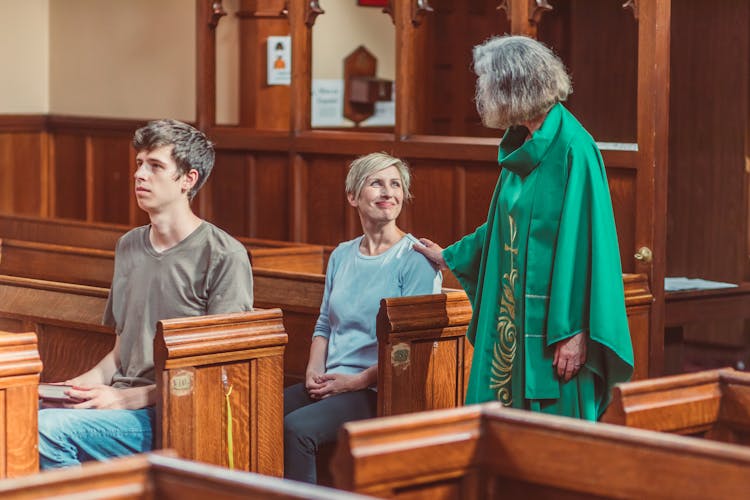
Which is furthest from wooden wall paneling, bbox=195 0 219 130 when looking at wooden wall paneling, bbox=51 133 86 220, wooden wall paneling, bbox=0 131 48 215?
wooden wall paneling, bbox=0 131 48 215

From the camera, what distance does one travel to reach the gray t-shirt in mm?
3572

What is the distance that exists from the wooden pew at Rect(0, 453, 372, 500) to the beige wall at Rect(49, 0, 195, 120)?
21.6 ft

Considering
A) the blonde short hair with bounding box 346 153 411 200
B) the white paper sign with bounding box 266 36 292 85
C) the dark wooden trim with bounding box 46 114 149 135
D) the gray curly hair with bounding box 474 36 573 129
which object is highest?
the white paper sign with bounding box 266 36 292 85

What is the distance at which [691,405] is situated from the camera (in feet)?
8.65

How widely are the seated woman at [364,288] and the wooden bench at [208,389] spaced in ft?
0.53

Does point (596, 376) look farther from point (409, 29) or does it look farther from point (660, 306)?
point (409, 29)

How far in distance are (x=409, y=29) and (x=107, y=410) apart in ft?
10.5

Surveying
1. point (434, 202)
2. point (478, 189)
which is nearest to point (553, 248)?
point (478, 189)

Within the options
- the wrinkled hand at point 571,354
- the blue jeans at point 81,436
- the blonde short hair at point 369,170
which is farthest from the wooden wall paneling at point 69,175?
the wrinkled hand at point 571,354

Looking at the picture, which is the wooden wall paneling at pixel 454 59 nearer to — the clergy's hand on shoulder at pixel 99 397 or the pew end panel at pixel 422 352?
the pew end panel at pixel 422 352

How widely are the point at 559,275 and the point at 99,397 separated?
49.2 inches

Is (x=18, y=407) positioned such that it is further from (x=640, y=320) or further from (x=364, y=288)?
(x=640, y=320)

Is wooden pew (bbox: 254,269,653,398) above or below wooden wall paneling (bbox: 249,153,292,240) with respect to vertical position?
below

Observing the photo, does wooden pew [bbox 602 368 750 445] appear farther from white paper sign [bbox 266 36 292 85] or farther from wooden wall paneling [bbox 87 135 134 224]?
wooden wall paneling [bbox 87 135 134 224]
